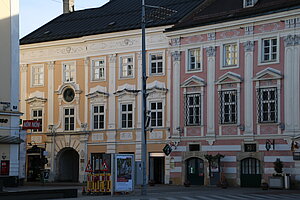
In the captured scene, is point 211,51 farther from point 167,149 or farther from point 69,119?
point 69,119

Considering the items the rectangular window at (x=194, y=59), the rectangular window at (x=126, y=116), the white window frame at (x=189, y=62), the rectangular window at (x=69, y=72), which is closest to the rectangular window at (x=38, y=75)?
the rectangular window at (x=69, y=72)

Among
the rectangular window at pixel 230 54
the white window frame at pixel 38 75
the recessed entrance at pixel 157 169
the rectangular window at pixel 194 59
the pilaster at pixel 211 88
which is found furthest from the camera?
the white window frame at pixel 38 75

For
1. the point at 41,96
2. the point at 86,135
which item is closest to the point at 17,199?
the point at 86,135

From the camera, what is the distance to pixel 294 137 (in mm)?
42344

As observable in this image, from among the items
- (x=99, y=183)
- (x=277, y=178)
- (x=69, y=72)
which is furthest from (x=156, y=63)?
(x=99, y=183)

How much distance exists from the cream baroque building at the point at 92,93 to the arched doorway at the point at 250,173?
6.21 m

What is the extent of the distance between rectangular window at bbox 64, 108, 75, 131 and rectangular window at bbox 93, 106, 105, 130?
2.26 m

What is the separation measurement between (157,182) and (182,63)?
8680 mm

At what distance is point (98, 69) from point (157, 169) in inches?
368

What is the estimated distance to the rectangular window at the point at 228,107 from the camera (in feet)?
151

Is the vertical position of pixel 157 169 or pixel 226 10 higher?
pixel 226 10

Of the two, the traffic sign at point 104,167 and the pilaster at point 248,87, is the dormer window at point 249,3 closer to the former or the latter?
the pilaster at point 248,87

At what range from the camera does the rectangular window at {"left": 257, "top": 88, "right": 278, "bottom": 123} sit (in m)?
43.8

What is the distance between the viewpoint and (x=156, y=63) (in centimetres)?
5069
